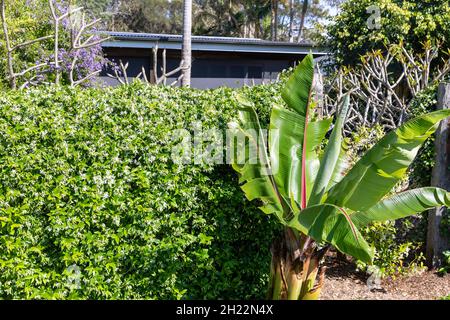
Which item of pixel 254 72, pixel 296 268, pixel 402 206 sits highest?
pixel 402 206

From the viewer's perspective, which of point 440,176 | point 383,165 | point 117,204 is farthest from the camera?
point 440,176

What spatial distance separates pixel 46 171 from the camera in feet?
15.4

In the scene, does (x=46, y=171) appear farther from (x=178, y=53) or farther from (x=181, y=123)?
(x=178, y=53)

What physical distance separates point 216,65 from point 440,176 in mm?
13817

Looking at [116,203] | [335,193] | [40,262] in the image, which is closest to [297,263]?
[335,193]

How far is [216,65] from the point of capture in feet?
65.0

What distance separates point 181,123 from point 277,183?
3.77ft

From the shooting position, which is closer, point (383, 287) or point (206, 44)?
point (383, 287)

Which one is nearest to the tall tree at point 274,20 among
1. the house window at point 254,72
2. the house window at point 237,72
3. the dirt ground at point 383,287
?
the house window at point 254,72

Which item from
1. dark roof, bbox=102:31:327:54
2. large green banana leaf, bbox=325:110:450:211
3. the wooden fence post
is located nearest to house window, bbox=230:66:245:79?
dark roof, bbox=102:31:327:54

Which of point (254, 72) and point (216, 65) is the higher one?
point (216, 65)

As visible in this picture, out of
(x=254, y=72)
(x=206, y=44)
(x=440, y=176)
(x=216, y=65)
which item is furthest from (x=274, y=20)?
(x=440, y=176)

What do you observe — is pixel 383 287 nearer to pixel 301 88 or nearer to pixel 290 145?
pixel 290 145

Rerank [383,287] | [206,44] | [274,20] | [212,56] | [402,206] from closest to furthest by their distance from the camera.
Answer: [402,206] → [383,287] → [206,44] → [212,56] → [274,20]
